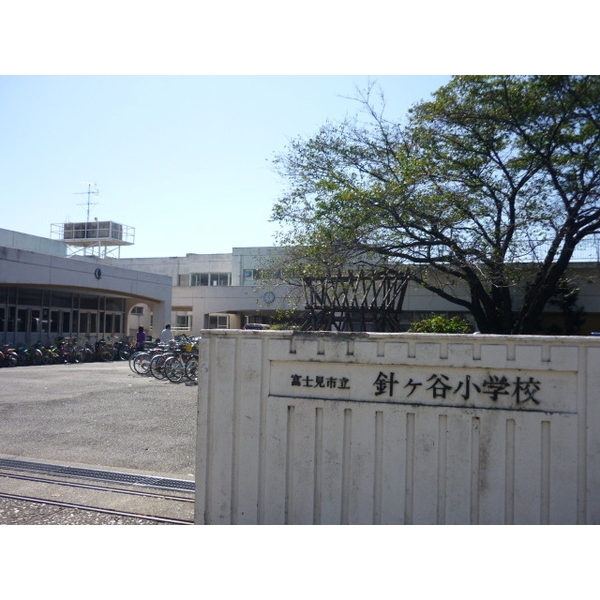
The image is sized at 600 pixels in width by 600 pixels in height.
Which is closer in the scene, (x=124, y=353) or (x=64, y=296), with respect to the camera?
(x=124, y=353)

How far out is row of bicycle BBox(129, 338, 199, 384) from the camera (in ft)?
55.7

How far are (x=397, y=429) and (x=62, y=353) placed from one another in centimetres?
2174

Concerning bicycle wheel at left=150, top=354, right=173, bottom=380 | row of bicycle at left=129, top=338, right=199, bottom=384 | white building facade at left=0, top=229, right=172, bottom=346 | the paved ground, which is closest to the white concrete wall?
the paved ground

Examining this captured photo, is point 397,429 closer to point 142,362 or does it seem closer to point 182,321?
point 142,362

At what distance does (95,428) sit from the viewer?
9.78m

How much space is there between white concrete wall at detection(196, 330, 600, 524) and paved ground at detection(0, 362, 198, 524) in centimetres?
154

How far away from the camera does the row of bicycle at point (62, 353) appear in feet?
71.1

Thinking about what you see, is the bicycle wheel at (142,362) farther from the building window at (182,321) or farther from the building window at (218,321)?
the building window at (182,321)

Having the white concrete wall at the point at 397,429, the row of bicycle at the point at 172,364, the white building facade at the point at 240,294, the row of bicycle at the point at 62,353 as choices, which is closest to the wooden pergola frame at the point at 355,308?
the white concrete wall at the point at 397,429

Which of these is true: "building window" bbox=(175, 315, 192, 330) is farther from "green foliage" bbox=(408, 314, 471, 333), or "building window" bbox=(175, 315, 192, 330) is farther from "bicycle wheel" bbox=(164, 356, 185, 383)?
"green foliage" bbox=(408, 314, 471, 333)

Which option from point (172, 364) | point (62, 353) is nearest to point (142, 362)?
point (172, 364)

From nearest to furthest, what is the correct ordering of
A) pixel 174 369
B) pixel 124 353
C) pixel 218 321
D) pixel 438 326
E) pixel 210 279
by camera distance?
pixel 438 326, pixel 174 369, pixel 124 353, pixel 218 321, pixel 210 279
